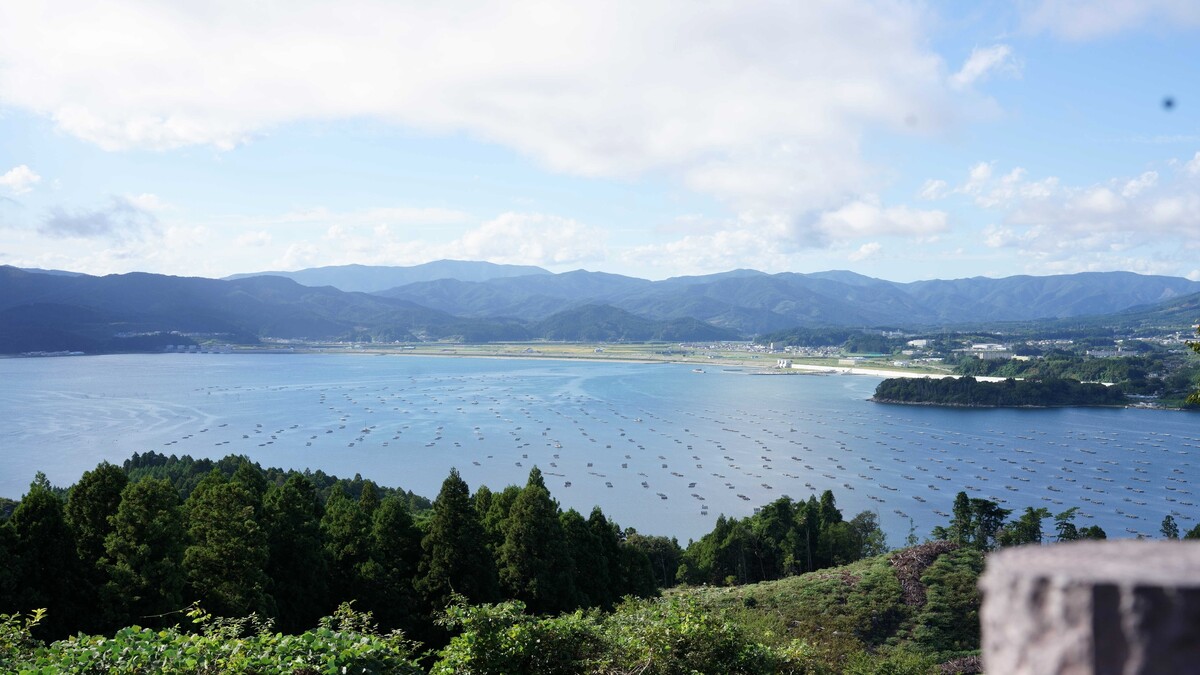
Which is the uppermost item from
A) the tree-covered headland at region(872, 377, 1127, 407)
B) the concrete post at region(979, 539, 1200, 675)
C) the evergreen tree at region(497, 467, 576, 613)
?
the concrete post at region(979, 539, 1200, 675)

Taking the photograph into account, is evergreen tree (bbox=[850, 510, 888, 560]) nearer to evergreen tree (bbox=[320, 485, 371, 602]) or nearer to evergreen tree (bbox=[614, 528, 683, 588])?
evergreen tree (bbox=[614, 528, 683, 588])

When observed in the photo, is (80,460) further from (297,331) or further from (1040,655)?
(297,331)

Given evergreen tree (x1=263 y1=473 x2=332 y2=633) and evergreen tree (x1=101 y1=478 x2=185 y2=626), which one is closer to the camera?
evergreen tree (x1=101 y1=478 x2=185 y2=626)

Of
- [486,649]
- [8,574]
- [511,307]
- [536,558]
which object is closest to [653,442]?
[536,558]

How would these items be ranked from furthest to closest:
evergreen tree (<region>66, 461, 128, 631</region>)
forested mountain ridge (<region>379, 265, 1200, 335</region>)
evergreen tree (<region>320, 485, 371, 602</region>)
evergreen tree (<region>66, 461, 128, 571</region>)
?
forested mountain ridge (<region>379, 265, 1200, 335</region>)
evergreen tree (<region>320, 485, 371, 602</region>)
evergreen tree (<region>66, 461, 128, 571</region>)
evergreen tree (<region>66, 461, 128, 631</region>)

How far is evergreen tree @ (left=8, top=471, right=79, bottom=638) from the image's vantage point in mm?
5449

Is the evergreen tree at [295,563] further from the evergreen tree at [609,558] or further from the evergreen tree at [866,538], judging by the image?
the evergreen tree at [866,538]

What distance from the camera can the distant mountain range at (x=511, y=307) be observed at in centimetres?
7519

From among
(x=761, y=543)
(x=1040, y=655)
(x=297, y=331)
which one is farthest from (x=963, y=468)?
(x=297, y=331)

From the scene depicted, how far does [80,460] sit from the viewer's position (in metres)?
21.5

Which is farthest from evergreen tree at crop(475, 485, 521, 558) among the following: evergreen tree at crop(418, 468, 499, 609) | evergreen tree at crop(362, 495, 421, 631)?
evergreen tree at crop(362, 495, 421, 631)

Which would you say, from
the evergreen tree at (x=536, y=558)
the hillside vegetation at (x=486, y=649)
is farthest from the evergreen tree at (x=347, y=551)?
the hillside vegetation at (x=486, y=649)

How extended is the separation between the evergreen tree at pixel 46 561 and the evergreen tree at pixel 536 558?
352 centimetres

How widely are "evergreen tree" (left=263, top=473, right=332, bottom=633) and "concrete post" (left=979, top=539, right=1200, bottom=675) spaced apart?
691cm
